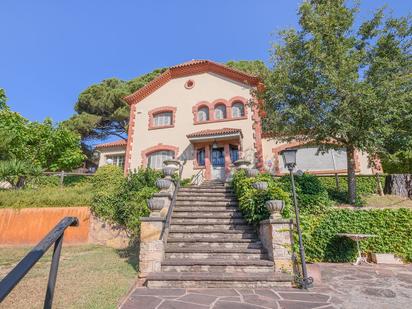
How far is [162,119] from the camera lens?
16.8 meters

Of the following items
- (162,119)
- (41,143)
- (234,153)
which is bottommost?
(234,153)

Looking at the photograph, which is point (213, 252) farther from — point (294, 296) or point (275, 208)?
point (294, 296)

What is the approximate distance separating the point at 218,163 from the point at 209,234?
8289mm

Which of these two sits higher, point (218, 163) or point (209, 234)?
point (218, 163)

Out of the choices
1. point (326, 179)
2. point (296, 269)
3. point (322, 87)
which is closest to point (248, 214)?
point (296, 269)

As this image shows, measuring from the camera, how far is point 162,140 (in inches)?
632

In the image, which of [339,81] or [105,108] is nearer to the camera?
[339,81]

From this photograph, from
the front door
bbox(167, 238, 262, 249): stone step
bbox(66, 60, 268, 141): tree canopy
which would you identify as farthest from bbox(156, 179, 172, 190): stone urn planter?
bbox(66, 60, 268, 141): tree canopy

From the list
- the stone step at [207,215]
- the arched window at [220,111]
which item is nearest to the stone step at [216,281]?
the stone step at [207,215]

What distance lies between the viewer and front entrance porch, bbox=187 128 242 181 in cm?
1441

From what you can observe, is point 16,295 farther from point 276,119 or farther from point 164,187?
point 276,119

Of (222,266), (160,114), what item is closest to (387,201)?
(222,266)

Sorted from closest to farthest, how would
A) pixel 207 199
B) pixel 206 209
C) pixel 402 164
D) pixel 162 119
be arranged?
pixel 206 209
pixel 207 199
pixel 402 164
pixel 162 119

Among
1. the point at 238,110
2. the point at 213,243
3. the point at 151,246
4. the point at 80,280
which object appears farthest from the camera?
the point at 238,110
